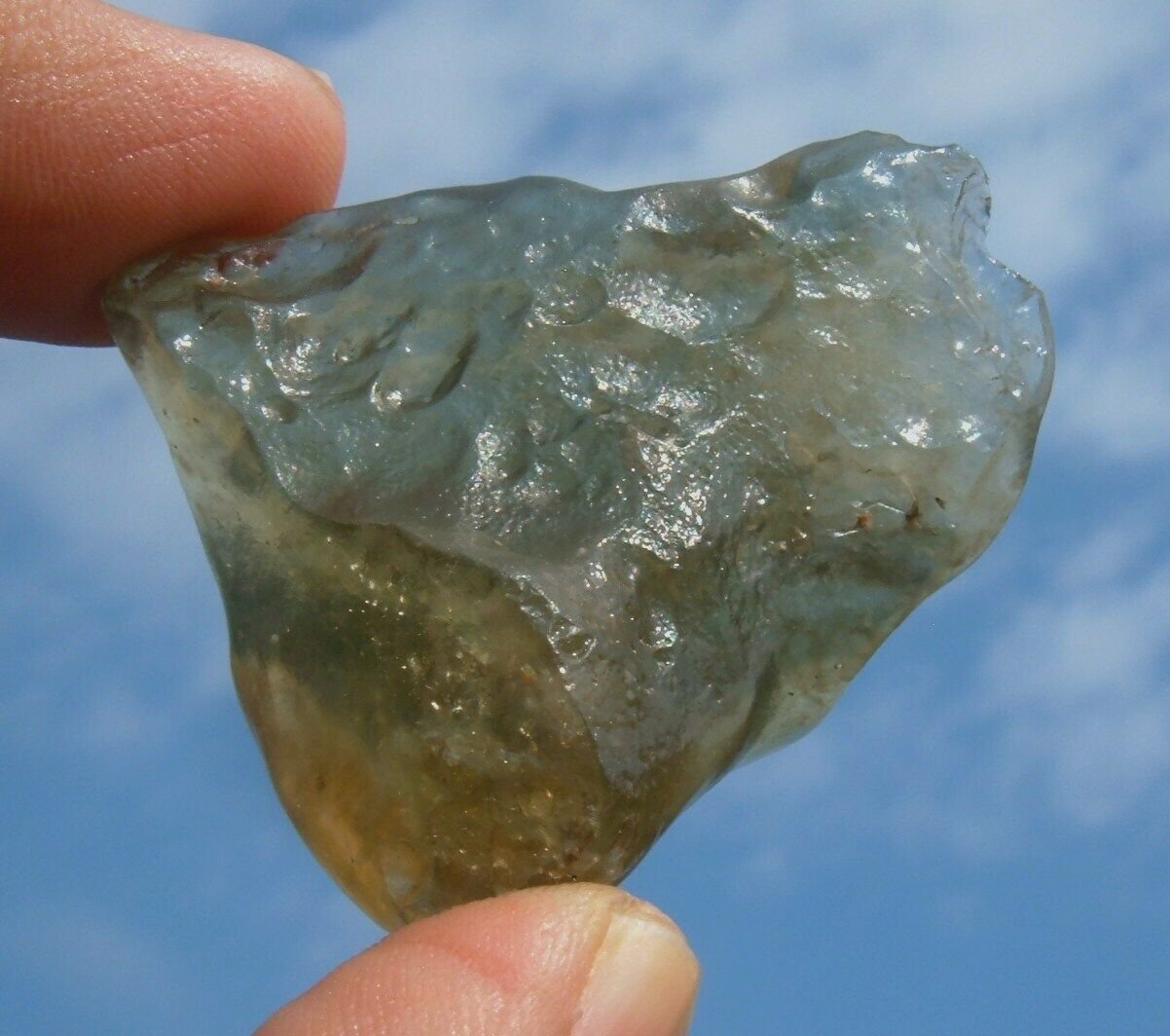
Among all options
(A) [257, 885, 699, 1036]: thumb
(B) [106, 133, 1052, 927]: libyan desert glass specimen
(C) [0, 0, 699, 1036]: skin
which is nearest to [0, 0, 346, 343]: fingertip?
(C) [0, 0, 699, 1036]: skin

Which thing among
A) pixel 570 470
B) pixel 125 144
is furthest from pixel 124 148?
pixel 570 470

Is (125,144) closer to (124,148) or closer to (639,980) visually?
(124,148)

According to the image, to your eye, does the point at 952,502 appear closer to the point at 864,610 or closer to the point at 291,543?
the point at 864,610

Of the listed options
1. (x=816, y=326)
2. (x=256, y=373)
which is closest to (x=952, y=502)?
(x=816, y=326)

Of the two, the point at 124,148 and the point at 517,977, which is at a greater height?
the point at 124,148

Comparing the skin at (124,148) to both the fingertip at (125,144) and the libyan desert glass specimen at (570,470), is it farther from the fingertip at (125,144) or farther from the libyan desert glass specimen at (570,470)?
the libyan desert glass specimen at (570,470)

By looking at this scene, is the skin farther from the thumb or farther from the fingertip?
the thumb

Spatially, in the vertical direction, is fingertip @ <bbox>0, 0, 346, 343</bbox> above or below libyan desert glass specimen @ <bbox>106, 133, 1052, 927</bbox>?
above
